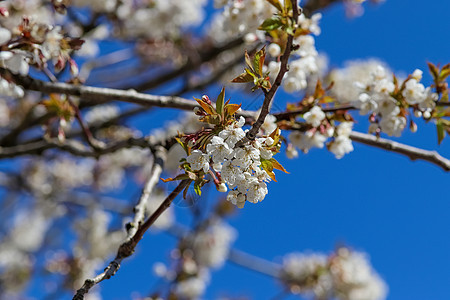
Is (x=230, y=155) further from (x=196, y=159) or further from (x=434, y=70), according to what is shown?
(x=434, y=70)

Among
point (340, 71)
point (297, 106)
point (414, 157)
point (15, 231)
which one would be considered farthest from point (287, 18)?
point (15, 231)

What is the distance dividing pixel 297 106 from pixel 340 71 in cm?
440

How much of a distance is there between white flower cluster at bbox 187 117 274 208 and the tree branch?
0.98m

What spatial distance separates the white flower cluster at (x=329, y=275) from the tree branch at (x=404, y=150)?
3210 millimetres

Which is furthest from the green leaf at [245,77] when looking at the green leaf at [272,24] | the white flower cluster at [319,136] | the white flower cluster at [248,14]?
the white flower cluster at [248,14]

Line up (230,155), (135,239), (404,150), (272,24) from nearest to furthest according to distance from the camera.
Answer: (230,155) < (135,239) < (272,24) < (404,150)

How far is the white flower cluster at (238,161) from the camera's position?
1285 mm

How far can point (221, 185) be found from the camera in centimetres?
141

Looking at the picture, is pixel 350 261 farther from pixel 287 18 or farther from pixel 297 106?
pixel 287 18

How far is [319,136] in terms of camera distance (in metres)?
2.01

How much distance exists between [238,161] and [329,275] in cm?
457

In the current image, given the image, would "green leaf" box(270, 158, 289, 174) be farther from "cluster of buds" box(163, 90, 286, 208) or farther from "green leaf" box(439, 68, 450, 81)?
"green leaf" box(439, 68, 450, 81)

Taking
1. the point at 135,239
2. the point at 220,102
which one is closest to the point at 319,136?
the point at 220,102

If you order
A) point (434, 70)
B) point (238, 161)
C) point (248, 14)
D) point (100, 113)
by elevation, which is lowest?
point (238, 161)
